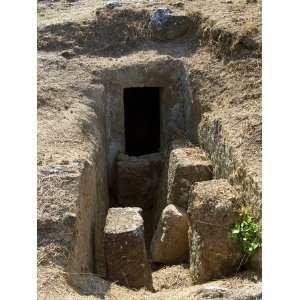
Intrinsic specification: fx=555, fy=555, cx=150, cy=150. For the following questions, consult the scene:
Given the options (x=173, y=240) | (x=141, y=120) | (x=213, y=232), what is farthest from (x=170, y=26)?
(x=213, y=232)

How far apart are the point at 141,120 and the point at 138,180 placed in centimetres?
313

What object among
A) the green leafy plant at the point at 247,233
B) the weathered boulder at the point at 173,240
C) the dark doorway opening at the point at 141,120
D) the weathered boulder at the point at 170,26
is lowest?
the weathered boulder at the point at 173,240

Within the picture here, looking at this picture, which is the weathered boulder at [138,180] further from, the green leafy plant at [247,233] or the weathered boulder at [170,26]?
the green leafy plant at [247,233]

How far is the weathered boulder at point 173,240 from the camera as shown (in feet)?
28.4

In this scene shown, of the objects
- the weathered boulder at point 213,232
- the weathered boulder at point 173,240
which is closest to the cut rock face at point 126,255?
the weathered boulder at point 213,232

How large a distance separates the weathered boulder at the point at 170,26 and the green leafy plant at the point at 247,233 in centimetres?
655

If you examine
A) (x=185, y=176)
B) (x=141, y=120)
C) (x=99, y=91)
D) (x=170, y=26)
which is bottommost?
(x=185, y=176)

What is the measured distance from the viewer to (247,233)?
6.70 metres

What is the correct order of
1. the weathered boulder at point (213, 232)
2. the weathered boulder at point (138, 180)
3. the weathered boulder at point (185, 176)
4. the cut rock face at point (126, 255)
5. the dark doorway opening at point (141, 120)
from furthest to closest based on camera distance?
1. the dark doorway opening at point (141, 120)
2. the weathered boulder at point (138, 180)
3. the weathered boulder at point (185, 176)
4. the cut rock face at point (126, 255)
5. the weathered boulder at point (213, 232)

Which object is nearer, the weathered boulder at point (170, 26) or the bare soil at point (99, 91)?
the bare soil at point (99, 91)

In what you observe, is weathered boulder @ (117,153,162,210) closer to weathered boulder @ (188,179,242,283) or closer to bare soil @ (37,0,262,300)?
bare soil @ (37,0,262,300)

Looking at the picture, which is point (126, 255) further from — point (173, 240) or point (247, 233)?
point (173, 240)

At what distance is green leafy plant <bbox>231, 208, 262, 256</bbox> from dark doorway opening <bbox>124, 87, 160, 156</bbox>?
7.13 metres

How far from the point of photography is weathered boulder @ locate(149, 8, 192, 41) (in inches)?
492
